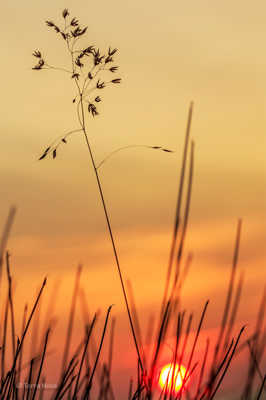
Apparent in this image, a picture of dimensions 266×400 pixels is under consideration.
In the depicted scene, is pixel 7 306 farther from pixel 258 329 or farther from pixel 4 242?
pixel 258 329

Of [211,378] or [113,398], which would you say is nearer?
[211,378]

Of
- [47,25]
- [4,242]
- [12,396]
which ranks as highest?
[47,25]

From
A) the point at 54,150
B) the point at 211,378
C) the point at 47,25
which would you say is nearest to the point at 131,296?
the point at 211,378

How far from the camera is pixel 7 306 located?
4.37 metres

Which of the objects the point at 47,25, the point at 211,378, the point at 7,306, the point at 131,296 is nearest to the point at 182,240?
the point at 131,296

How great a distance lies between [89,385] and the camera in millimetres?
4195

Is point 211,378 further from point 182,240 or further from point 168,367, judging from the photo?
point 182,240

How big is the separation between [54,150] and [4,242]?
97 centimetres

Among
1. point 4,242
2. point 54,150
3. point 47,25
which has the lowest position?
point 4,242

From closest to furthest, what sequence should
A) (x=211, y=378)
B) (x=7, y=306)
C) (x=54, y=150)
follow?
(x=211, y=378)
(x=7, y=306)
(x=54, y=150)

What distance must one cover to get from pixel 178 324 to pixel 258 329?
20.0 inches

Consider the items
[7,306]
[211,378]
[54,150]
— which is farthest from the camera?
[54,150]

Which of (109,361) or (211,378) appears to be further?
(109,361)

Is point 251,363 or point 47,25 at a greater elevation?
point 47,25
